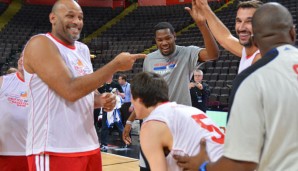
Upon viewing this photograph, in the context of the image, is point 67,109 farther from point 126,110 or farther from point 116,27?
point 116,27

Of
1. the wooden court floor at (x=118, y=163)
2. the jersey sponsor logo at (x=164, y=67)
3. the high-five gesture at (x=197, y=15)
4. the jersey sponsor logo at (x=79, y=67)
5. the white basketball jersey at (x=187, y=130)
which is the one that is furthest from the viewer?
the wooden court floor at (x=118, y=163)

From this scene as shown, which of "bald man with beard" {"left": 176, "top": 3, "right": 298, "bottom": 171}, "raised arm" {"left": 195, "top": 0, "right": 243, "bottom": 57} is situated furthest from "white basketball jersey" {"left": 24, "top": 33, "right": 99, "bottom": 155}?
"raised arm" {"left": 195, "top": 0, "right": 243, "bottom": 57}

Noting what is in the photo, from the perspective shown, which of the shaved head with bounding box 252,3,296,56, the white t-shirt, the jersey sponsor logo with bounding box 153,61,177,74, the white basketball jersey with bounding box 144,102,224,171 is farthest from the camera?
the jersey sponsor logo with bounding box 153,61,177,74

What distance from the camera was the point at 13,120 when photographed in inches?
130

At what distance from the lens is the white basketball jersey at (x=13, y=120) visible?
328 centimetres

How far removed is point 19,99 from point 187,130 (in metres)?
1.79

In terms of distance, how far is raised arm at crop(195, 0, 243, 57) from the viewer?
3.34 m

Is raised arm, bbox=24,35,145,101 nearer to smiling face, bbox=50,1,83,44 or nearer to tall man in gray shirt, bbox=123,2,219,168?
smiling face, bbox=50,1,83,44

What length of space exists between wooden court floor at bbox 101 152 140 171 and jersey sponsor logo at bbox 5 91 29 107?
10.4 feet

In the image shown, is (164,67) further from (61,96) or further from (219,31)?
(61,96)

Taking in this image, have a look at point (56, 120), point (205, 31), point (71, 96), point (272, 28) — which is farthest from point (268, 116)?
point (205, 31)

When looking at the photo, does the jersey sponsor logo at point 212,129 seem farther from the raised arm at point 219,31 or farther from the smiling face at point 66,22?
the raised arm at point 219,31

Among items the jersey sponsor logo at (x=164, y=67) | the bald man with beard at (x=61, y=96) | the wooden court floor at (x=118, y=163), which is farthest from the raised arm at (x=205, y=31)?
the wooden court floor at (x=118, y=163)

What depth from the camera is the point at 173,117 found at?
2.15 m
